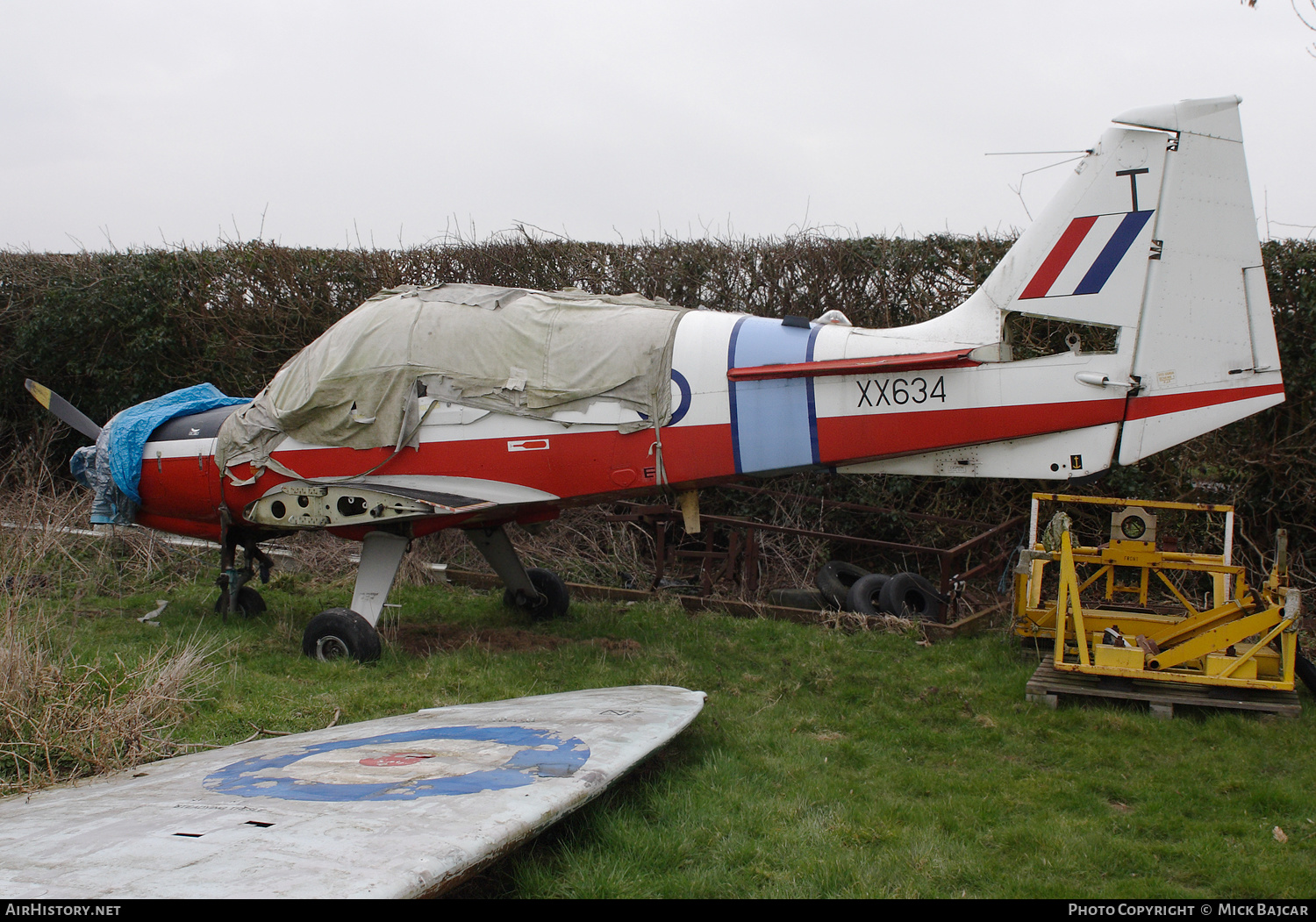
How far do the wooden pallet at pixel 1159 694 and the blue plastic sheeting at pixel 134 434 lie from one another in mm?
6941

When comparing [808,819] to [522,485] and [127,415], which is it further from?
[127,415]

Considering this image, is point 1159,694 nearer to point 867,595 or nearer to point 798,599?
point 867,595

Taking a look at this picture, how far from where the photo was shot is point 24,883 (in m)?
2.48

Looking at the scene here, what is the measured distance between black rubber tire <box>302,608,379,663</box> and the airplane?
2 cm

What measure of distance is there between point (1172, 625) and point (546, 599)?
16.8ft

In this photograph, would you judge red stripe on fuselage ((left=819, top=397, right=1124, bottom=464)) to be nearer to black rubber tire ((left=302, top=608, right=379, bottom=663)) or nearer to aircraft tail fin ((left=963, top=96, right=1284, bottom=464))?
aircraft tail fin ((left=963, top=96, right=1284, bottom=464))

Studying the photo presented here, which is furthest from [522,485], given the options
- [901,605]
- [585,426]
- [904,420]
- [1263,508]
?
[1263,508]

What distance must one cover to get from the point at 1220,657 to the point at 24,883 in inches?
247

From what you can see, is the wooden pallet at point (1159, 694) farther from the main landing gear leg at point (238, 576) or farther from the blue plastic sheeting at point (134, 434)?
the blue plastic sheeting at point (134, 434)

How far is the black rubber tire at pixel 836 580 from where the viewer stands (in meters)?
8.65

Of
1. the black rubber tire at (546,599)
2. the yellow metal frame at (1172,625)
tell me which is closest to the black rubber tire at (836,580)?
the yellow metal frame at (1172,625)

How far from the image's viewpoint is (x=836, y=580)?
888 centimetres

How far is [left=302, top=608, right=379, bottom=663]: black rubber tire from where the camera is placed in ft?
22.6

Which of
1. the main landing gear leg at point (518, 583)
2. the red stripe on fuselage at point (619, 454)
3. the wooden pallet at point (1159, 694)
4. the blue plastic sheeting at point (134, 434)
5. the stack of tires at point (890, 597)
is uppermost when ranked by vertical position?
the blue plastic sheeting at point (134, 434)
